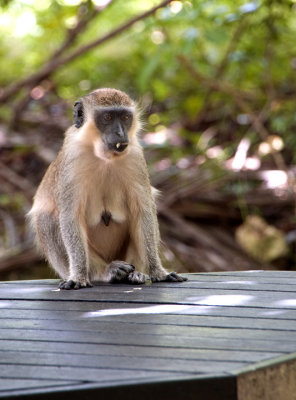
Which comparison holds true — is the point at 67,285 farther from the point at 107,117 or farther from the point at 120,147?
the point at 107,117

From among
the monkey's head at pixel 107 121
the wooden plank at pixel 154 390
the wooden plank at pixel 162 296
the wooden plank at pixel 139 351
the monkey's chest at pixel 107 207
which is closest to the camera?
the wooden plank at pixel 154 390

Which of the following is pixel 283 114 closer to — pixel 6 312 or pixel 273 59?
pixel 273 59

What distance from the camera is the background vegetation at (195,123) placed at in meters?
9.09

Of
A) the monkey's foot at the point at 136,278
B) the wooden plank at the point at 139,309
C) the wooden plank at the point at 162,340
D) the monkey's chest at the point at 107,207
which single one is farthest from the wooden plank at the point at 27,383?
the monkey's chest at the point at 107,207

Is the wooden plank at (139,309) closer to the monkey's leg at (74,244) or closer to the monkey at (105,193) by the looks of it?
the monkey at (105,193)

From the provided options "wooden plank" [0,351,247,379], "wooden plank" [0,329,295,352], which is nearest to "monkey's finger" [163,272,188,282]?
"wooden plank" [0,329,295,352]

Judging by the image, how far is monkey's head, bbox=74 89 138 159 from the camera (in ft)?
16.7

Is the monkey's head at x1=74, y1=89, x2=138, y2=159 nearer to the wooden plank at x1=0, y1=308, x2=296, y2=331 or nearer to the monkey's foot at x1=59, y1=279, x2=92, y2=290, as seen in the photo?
the monkey's foot at x1=59, y1=279, x2=92, y2=290

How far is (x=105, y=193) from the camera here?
5383mm

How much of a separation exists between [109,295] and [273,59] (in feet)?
22.1

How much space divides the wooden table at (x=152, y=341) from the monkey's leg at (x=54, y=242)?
68cm

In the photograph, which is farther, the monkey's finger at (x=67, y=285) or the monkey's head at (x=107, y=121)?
the monkey's head at (x=107, y=121)

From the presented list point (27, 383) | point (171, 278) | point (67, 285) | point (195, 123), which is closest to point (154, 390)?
point (27, 383)

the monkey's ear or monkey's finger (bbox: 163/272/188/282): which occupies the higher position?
the monkey's ear
